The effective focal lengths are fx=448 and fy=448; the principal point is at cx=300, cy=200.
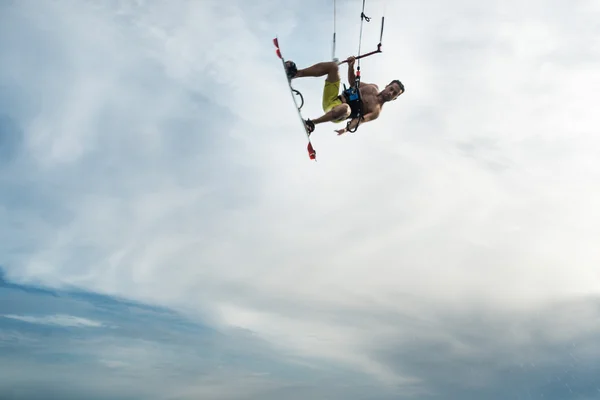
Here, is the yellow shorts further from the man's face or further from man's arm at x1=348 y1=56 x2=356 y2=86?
the man's face

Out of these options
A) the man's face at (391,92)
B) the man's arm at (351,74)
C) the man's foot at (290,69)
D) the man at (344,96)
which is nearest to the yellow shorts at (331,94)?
the man at (344,96)

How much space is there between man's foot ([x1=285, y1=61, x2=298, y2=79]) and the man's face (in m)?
3.91

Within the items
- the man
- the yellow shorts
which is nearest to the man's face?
the man

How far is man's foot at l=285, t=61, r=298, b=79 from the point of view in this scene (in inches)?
643

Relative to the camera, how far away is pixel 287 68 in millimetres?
16406

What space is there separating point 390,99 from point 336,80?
265 centimetres

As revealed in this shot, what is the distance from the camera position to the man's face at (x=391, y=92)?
59.3 feet

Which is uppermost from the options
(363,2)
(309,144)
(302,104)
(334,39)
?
(363,2)

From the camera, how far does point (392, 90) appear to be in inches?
712

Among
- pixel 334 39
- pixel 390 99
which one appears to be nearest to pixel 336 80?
pixel 334 39

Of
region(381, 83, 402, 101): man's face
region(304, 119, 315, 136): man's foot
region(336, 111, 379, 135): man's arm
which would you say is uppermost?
region(381, 83, 402, 101): man's face

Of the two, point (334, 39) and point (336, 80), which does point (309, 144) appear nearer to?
point (336, 80)

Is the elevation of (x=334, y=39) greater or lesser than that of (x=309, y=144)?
greater

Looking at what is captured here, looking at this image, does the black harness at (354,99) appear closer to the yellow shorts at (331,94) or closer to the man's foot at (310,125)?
the yellow shorts at (331,94)
